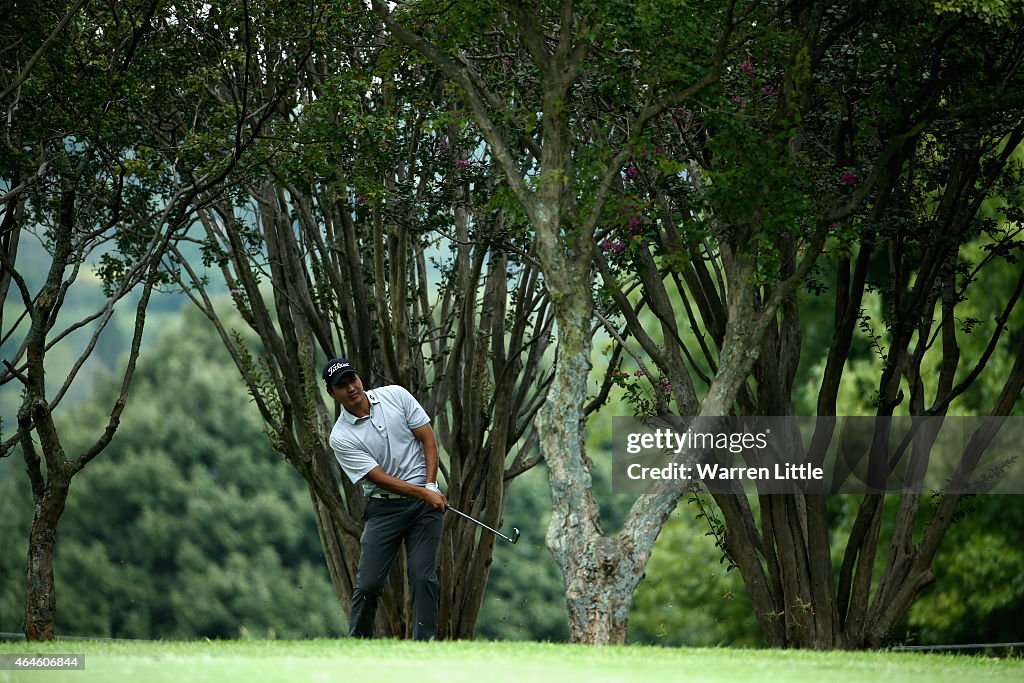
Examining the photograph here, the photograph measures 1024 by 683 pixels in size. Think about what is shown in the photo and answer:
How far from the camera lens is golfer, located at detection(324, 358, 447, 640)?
7.86m

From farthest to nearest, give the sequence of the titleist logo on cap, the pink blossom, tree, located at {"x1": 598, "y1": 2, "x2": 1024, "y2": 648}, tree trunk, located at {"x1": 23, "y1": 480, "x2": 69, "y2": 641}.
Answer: the pink blossom → tree trunk, located at {"x1": 23, "y1": 480, "x2": 69, "y2": 641} → tree, located at {"x1": 598, "y1": 2, "x2": 1024, "y2": 648} → the titleist logo on cap

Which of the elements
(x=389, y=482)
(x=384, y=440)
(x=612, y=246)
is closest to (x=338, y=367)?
(x=384, y=440)

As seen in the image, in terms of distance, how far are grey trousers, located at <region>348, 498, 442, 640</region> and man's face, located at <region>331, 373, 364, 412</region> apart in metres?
0.71

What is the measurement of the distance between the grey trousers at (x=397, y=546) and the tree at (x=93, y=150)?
127 inches

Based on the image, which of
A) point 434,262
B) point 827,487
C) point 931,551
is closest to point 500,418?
point 434,262

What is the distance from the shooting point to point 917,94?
391 inches

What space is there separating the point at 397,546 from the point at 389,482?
21.0 inches

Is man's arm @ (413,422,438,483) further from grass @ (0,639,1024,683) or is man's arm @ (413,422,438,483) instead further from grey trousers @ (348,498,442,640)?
grass @ (0,639,1024,683)

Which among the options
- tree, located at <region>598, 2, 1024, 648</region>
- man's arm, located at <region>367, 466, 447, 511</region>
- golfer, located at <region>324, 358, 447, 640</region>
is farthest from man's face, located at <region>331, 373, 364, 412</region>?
tree, located at <region>598, 2, 1024, 648</region>

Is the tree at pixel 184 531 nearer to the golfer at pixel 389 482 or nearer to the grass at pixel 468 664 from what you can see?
the golfer at pixel 389 482

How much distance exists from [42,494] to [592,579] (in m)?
4.87

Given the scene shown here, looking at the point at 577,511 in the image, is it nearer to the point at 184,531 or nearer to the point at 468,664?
the point at 468,664

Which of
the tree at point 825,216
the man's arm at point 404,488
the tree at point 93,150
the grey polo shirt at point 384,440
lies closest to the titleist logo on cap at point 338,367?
the grey polo shirt at point 384,440

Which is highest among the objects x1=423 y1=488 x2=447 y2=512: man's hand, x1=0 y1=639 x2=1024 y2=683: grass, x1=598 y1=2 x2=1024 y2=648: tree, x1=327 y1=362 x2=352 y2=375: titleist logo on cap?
x1=598 y1=2 x2=1024 y2=648: tree
